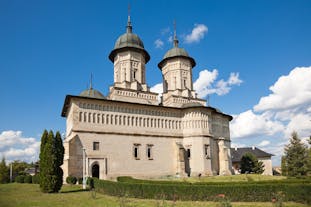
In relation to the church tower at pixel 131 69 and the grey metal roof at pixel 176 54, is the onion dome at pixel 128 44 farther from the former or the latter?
the grey metal roof at pixel 176 54

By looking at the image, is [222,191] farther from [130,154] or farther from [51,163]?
[130,154]

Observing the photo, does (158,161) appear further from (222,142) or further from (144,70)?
(144,70)

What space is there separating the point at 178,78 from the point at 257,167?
795 inches

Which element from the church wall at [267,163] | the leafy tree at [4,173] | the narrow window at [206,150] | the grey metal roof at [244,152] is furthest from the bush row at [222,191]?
the church wall at [267,163]

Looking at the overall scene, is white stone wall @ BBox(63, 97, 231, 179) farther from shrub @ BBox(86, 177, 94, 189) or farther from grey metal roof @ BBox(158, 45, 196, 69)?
grey metal roof @ BBox(158, 45, 196, 69)

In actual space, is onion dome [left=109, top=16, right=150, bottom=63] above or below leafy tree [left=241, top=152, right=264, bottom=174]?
above

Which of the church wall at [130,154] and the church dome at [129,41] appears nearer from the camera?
the church wall at [130,154]

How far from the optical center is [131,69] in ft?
A: 111

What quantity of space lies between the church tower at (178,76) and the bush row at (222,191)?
21068mm

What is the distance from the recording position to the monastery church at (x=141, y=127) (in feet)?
83.7

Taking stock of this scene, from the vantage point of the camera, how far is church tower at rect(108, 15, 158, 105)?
32.8 m

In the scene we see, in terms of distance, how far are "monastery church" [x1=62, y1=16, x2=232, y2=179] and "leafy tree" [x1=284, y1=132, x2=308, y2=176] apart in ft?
30.5

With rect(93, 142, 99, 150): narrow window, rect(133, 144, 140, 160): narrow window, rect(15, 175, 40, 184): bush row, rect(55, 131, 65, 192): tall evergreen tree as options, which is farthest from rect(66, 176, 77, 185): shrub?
rect(15, 175, 40, 184): bush row

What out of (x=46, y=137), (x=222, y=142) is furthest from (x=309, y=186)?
(x=222, y=142)
